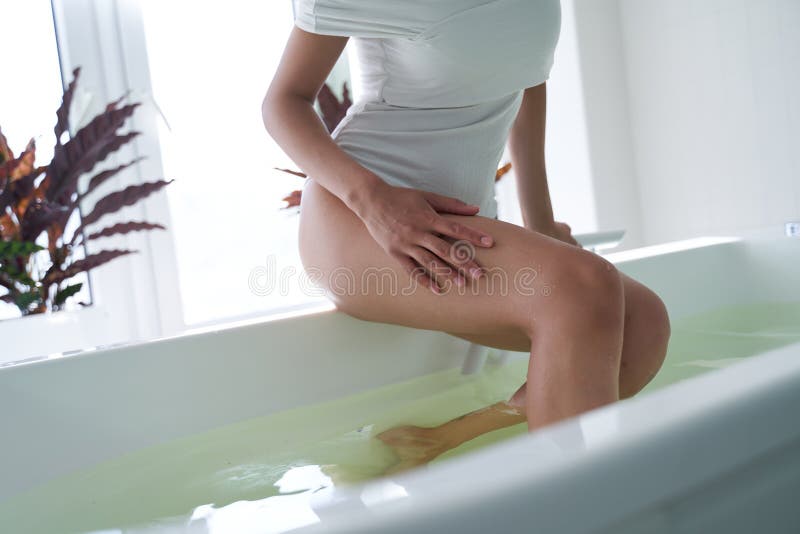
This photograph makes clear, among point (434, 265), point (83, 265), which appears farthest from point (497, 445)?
point (83, 265)

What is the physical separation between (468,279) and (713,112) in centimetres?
233

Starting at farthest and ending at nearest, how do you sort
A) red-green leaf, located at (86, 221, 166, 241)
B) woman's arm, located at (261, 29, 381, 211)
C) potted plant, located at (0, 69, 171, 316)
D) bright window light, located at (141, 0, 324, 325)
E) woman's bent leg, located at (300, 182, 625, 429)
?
bright window light, located at (141, 0, 324, 325)
red-green leaf, located at (86, 221, 166, 241)
potted plant, located at (0, 69, 171, 316)
woman's arm, located at (261, 29, 381, 211)
woman's bent leg, located at (300, 182, 625, 429)

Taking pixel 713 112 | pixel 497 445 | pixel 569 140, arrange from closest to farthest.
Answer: pixel 497 445, pixel 713 112, pixel 569 140

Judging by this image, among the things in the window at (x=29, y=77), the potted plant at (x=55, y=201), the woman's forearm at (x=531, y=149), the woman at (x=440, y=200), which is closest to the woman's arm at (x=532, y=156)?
the woman's forearm at (x=531, y=149)

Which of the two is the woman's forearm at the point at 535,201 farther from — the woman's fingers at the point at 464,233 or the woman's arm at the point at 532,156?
the woman's fingers at the point at 464,233

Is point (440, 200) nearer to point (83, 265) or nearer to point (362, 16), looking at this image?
point (362, 16)

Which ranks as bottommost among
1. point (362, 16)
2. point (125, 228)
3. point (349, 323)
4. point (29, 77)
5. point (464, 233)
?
point (349, 323)

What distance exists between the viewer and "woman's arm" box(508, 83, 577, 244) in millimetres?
1266

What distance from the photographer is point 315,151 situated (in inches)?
36.5

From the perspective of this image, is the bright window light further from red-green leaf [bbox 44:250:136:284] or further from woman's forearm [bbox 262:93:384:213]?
woman's forearm [bbox 262:93:384:213]

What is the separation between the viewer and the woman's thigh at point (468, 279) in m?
0.71

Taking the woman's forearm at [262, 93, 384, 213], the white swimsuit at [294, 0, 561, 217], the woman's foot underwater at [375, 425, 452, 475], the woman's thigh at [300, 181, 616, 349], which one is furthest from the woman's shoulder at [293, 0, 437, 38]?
the woman's foot underwater at [375, 425, 452, 475]

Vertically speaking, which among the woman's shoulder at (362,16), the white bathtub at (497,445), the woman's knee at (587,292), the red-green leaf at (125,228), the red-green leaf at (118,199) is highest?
the woman's shoulder at (362,16)

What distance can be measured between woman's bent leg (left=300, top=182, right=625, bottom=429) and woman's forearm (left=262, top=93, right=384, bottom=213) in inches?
2.3
